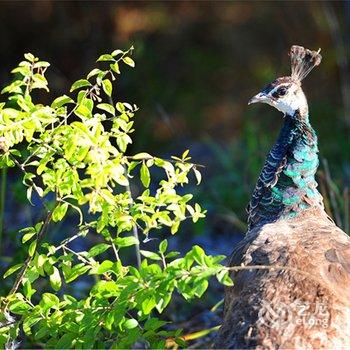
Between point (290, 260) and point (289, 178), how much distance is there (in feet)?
2.08

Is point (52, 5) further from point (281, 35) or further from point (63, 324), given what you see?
point (63, 324)

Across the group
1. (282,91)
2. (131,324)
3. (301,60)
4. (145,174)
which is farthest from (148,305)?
(301,60)

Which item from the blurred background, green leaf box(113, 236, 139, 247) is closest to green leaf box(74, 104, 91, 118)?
green leaf box(113, 236, 139, 247)

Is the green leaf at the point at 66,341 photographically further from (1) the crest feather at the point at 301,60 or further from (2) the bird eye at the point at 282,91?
(1) the crest feather at the point at 301,60

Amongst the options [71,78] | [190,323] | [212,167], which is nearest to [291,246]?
[190,323]

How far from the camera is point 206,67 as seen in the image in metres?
8.06

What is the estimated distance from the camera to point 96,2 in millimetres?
7395

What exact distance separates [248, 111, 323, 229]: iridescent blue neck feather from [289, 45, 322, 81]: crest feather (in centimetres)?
19

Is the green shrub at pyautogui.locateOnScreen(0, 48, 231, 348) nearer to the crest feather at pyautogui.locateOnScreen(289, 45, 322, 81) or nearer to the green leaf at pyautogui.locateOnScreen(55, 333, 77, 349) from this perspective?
the green leaf at pyautogui.locateOnScreen(55, 333, 77, 349)

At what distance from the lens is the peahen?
8.96 feet

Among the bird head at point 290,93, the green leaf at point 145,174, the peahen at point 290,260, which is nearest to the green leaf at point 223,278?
the peahen at point 290,260

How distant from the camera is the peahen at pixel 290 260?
273cm

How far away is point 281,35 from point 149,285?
5808 millimetres

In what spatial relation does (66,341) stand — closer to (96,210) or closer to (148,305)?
(148,305)
